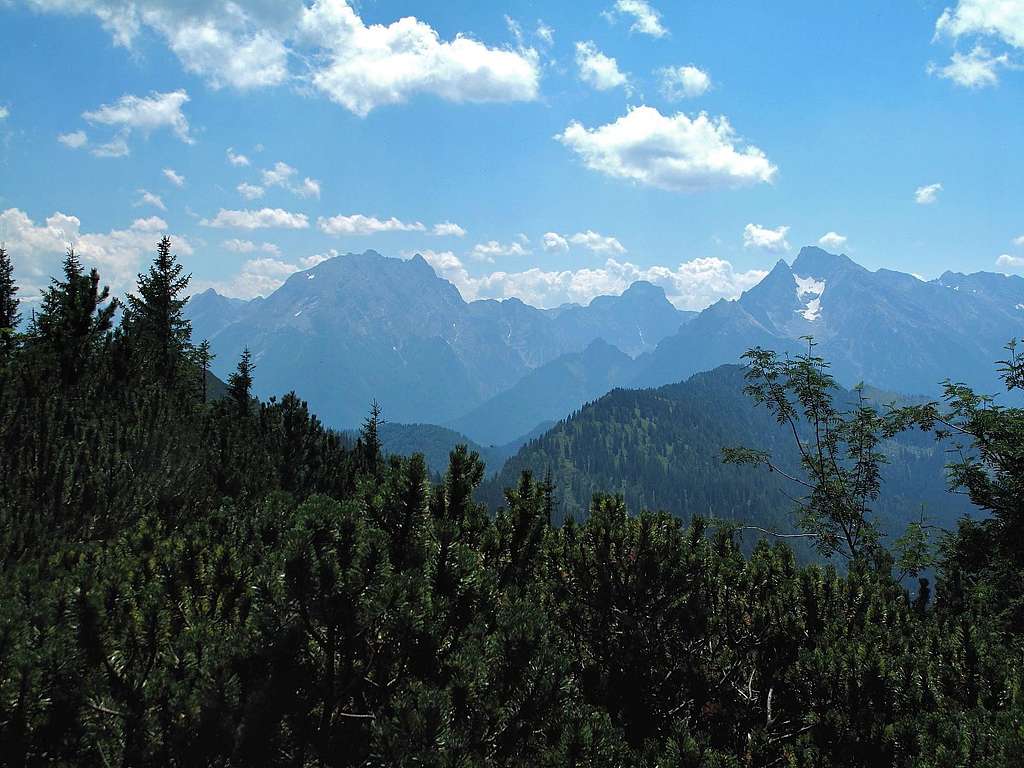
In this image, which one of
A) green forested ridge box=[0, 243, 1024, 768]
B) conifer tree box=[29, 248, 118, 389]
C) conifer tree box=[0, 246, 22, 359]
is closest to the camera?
green forested ridge box=[0, 243, 1024, 768]

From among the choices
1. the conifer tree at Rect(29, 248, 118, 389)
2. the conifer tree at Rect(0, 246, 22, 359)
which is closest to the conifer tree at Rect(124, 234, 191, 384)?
the conifer tree at Rect(0, 246, 22, 359)

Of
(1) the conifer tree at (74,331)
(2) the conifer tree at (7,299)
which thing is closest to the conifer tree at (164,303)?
(2) the conifer tree at (7,299)

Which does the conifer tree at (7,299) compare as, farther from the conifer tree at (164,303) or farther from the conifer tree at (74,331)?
the conifer tree at (74,331)

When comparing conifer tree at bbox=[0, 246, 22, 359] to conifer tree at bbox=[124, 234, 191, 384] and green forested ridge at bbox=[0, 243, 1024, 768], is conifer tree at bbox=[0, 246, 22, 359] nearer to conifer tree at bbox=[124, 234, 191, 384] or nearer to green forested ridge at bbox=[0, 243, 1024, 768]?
conifer tree at bbox=[124, 234, 191, 384]

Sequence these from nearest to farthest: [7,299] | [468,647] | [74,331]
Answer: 1. [468,647]
2. [74,331]
3. [7,299]

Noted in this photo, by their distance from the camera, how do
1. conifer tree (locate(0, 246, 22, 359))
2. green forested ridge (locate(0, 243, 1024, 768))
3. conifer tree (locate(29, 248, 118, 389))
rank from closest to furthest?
green forested ridge (locate(0, 243, 1024, 768)) < conifer tree (locate(29, 248, 118, 389)) < conifer tree (locate(0, 246, 22, 359))

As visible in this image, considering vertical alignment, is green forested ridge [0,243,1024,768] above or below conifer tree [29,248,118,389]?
below

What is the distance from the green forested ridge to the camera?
239 cm

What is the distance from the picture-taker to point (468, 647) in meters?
2.81

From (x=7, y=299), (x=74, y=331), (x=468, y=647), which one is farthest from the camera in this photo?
(x=7, y=299)

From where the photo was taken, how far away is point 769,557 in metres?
5.90

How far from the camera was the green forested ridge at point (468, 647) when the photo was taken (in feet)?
7.85

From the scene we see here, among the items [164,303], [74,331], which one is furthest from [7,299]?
[74,331]

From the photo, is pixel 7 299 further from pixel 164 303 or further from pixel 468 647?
pixel 468 647
